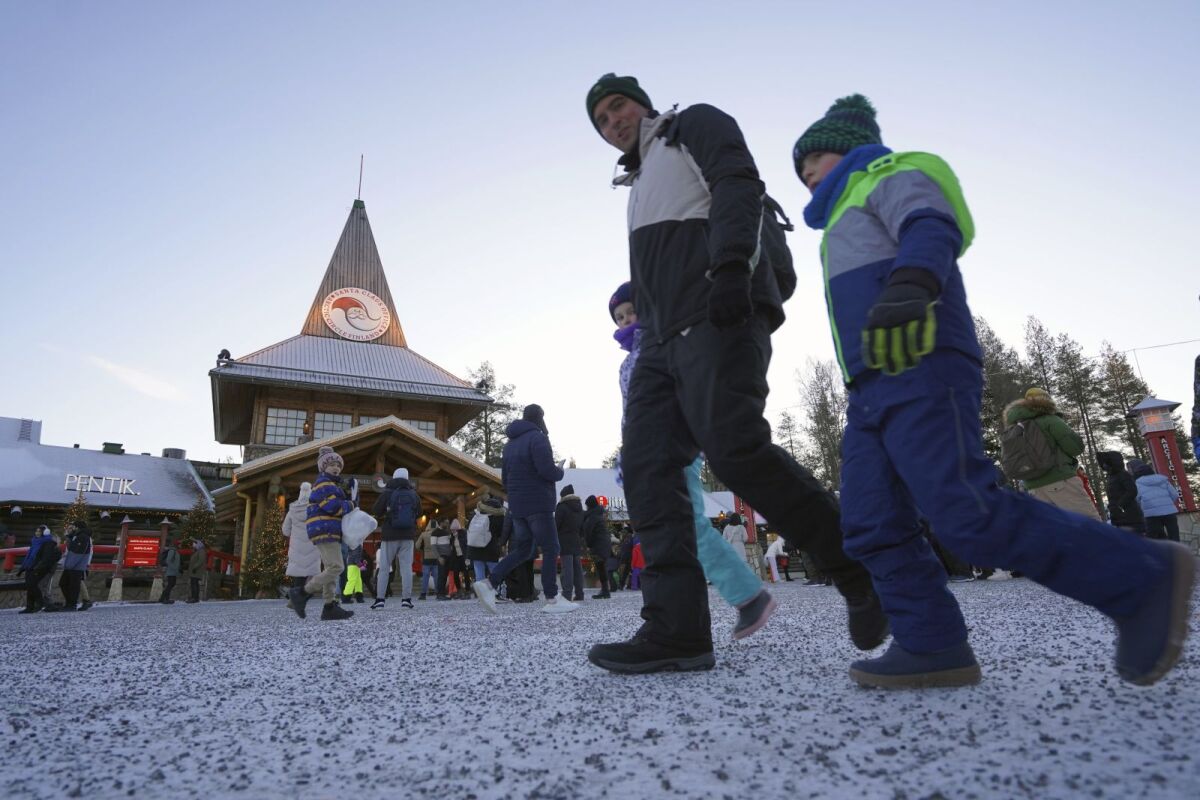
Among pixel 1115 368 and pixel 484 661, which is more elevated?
pixel 1115 368

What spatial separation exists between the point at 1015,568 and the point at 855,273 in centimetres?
82

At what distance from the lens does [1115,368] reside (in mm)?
34812

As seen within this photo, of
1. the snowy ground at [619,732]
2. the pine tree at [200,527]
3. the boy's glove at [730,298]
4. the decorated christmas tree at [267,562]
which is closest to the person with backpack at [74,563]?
the decorated christmas tree at [267,562]

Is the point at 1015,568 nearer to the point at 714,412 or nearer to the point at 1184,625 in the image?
the point at 1184,625

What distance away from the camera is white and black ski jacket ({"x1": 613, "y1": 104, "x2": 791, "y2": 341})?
6.66ft

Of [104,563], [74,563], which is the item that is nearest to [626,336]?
[74,563]

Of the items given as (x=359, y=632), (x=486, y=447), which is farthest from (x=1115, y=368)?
(x=359, y=632)

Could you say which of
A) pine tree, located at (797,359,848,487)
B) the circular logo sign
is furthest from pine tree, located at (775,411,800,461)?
the circular logo sign

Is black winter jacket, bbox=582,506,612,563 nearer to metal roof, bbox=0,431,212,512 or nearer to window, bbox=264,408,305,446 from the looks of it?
window, bbox=264,408,305,446

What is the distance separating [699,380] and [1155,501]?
10.1 meters

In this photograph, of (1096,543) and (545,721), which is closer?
(1096,543)

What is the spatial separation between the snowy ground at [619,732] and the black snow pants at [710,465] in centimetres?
27

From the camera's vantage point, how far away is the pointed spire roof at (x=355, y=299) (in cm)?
2506

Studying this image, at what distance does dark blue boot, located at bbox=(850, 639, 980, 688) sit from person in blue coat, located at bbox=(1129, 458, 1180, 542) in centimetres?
969
